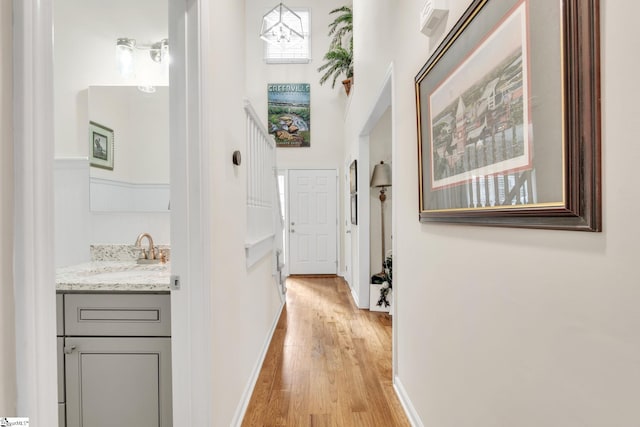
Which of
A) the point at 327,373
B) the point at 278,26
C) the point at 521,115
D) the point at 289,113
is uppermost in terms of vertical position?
the point at 278,26

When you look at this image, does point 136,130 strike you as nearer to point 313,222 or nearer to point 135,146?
point 135,146

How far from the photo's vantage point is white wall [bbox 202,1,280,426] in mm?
1426

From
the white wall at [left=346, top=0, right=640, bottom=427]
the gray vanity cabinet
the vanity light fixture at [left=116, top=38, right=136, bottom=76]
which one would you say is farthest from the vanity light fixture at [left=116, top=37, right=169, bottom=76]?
the white wall at [left=346, top=0, right=640, bottom=427]

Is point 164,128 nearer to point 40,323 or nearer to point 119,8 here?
point 119,8

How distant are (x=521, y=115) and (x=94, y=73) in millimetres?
2547

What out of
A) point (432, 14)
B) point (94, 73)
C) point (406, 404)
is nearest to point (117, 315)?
point (406, 404)

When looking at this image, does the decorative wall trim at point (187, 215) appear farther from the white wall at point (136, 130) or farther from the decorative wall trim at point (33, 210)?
the white wall at point (136, 130)

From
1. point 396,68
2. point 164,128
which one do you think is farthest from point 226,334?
point 396,68

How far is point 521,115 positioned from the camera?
2.76ft

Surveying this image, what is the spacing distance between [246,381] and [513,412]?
5.04 feet

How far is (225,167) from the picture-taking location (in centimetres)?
164

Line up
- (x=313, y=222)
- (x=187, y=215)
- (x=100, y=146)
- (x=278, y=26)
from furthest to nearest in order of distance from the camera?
1. (x=313, y=222)
2. (x=278, y=26)
3. (x=100, y=146)
4. (x=187, y=215)

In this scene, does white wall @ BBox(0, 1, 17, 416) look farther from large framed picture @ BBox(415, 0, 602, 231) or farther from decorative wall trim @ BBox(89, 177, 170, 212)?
decorative wall trim @ BBox(89, 177, 170, 212)

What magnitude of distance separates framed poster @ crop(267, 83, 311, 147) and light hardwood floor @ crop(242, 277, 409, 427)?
132 inches
